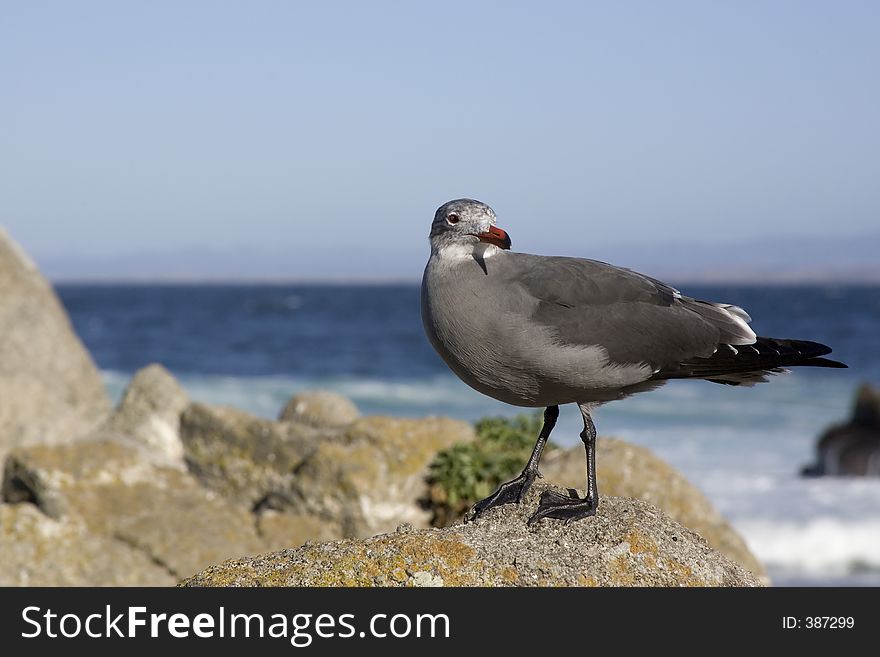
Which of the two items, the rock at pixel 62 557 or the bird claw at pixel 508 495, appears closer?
the bird claw at pixel 508 495

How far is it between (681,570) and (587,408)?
39.3 inches

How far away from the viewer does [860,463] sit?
23828 millimetres

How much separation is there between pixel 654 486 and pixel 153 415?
6399 mm

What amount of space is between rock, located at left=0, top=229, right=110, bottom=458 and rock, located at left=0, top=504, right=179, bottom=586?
4608 millimetres

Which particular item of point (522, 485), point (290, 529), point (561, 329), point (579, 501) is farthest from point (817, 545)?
point (561, 329)

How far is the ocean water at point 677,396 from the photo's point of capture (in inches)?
689

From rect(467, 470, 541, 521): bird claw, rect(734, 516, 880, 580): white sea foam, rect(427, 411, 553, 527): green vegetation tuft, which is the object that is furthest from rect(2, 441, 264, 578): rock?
rect(734, 516, 880, 580): white sea foam

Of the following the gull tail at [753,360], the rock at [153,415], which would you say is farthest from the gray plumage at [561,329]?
the rock at [153,415]

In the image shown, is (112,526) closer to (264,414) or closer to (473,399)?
(264,414)

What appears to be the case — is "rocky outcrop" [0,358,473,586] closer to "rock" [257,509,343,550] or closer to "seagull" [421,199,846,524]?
"rock" [257,509,343,550]

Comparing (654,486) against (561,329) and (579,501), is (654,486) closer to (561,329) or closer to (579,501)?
(579,501)

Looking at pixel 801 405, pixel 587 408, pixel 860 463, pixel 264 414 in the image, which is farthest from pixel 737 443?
pixel 587 408

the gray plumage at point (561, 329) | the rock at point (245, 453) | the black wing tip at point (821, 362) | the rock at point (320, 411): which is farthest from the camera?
the rock at point (320, 411)

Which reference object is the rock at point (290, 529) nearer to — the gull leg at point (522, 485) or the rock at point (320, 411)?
the rock at point (320, 411)
